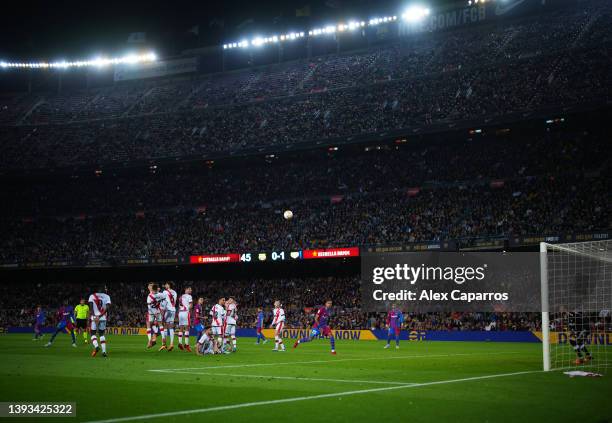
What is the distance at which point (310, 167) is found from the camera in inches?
2479

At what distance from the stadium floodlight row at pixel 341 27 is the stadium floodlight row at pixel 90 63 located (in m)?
9.70

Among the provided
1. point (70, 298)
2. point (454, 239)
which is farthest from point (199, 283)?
point (454, 239)

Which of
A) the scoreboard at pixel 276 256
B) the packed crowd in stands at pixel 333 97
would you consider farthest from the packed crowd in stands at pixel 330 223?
the packed crowd in stands at pixel 333 97

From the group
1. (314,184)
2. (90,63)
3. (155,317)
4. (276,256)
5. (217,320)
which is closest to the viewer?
(217,320)

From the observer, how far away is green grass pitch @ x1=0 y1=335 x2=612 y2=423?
11.3 meters

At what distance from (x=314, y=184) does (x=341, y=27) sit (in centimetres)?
1727

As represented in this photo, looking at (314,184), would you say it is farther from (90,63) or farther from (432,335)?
(90,63)

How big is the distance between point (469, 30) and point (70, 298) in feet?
143

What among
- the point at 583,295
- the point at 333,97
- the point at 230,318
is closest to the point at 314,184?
Result: the point at 333,97

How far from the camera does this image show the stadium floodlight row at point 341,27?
66.1m

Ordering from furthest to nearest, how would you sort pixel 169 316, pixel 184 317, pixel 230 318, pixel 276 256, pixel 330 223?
1. pixel 330 223
2. pixel 276 256
3. pixel 230 318
4. pixel 184 317
5. pixel 169 316

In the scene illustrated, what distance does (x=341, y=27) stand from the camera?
68125 millimetres

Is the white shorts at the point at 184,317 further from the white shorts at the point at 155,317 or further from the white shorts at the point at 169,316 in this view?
the white shorts at the point at 155,317

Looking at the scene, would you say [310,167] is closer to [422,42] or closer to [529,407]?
[422,42]
